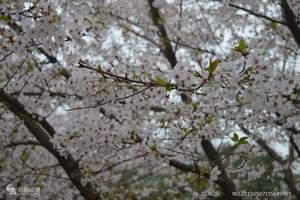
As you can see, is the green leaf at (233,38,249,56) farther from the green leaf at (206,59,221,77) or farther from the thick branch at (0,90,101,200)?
the thick branch at (0,90,101,200)

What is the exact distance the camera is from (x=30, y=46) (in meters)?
3.08

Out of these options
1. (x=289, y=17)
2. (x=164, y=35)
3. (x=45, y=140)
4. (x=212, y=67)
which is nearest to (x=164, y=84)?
(x=212, y=67)

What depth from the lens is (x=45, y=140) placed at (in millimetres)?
4590

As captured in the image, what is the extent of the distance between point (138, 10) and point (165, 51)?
Answer: 1180 mm

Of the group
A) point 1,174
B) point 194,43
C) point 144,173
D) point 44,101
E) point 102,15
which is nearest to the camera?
point 44,101

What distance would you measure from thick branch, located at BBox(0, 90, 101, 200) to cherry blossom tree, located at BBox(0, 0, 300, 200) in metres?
0.01

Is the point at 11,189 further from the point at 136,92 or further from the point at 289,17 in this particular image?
the point at 289,17

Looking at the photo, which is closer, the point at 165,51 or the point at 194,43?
the point at 165,51

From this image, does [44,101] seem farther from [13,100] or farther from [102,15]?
[102,15]

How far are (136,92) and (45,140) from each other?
200 cm

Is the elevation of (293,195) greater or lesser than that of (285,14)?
Answer: lesser

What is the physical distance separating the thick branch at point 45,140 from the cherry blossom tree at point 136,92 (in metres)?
0.01

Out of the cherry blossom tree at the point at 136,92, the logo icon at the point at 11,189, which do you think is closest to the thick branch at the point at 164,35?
the cherry blossom tree at the point at 136,92

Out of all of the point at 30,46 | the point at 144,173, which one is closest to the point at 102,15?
the point at 30,46
